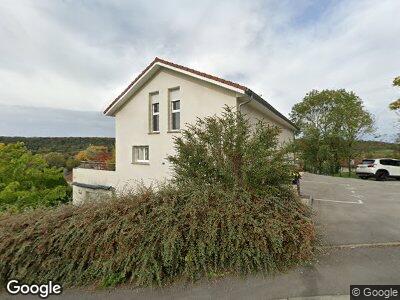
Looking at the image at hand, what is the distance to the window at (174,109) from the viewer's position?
12.0 metres

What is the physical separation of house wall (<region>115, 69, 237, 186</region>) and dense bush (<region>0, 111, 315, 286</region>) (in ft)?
17.3

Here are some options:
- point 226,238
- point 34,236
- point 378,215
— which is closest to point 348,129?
point 378,215

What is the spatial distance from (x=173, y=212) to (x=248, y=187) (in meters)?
1.69

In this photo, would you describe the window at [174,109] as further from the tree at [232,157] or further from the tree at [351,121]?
the tree at [351,121]

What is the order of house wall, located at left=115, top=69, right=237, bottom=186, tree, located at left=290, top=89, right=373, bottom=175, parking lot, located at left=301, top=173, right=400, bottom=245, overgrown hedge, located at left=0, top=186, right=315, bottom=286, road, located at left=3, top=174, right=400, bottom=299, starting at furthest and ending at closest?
1. tree, located at left=290, top=89, right=373, bottom=175
2. house wall, located at left=115, top=69, right=237, bottom=186
3. parking lot, located at left=301, top=173, right=400, bottom=245
4. overgrown hedge, located at left=0, top=186, right=315, bottom=286
5. road, located at left=3, top=174, right=400, bottom=299

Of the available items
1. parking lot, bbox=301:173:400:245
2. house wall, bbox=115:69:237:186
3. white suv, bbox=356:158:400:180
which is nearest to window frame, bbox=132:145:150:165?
house wall, bbox=115:69:237:186

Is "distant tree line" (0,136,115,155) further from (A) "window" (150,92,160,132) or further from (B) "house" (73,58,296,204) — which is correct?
(A) "window" (150,92,160,132)

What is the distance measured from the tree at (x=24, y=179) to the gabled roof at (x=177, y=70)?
4858 millimetres

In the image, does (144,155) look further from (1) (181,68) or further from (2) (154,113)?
(1) (181,68)

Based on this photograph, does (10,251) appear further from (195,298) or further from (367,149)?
(367,149)

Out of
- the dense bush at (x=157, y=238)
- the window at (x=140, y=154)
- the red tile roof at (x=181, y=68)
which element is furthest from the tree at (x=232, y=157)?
the window at (x=140, y=154)

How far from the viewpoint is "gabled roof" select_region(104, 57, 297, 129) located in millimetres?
9409

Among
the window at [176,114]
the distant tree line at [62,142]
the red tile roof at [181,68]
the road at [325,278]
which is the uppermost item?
the distant tree line at [62,142]

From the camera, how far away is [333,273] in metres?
4.55
